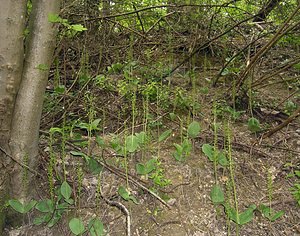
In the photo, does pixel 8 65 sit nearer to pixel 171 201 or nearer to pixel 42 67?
pixel 42 67

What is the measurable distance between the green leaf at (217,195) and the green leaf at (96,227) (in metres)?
0.66

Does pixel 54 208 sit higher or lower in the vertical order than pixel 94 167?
lower

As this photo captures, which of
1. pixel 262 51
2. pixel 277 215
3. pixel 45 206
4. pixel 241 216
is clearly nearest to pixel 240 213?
pixel 241 216

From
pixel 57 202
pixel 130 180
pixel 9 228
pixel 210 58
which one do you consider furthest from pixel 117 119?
pixel 210 58

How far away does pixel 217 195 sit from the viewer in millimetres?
1948

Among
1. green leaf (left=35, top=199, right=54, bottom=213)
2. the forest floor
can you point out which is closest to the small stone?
the forest floor

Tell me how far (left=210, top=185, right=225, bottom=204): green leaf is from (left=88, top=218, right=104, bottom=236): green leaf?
2.15ft

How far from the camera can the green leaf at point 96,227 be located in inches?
69.7

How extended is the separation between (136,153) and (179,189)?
0.41 meters

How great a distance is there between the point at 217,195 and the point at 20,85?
1.28 metres

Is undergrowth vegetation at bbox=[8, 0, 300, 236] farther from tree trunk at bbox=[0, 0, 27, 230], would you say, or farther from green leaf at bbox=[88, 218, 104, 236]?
tree trunk at bbox=[0, 0, 27, 230]

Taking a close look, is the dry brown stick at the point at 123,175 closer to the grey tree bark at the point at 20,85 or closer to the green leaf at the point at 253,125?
the grey tree bark at the point at 20,85

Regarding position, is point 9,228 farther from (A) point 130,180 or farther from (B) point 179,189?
(B) point 179,189

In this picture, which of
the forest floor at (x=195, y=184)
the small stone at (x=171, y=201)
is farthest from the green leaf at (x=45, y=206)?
the small stone at (x=171, y=201)
